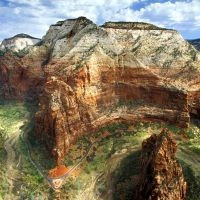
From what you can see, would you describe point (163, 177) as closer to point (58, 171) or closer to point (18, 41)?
point (58, 171)

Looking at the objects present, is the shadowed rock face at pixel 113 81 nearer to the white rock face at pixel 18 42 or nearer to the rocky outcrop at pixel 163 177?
the rocky outcrop at pixel 163 177

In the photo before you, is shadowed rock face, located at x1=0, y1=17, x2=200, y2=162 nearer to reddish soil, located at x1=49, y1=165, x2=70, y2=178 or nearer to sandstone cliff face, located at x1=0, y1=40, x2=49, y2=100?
reddish soil, located at x1=49, y1=165, x2=70, y2=178

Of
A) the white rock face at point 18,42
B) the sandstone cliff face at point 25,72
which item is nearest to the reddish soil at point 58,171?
the sandstone cliff face at point 25,72

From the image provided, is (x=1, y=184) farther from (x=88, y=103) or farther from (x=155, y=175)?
(x=155, y=175)

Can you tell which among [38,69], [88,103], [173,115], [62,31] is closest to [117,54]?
[88,103]

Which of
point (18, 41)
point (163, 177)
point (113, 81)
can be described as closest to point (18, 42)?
point (18, 41)

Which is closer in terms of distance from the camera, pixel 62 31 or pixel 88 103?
pixel 88 103
